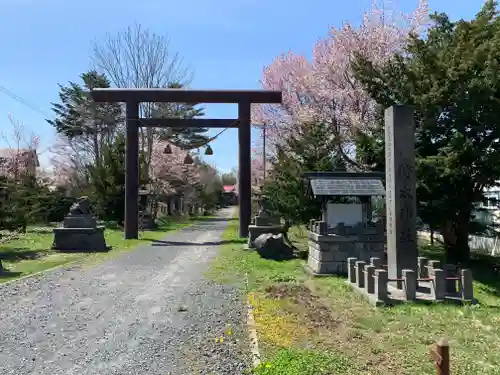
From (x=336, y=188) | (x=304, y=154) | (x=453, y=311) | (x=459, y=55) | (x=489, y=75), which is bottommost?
(x=453, y=311)

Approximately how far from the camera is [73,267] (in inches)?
489

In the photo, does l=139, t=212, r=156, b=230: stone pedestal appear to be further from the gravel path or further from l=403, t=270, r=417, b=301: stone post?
l=403, t=270, r=417, b=301: stone post

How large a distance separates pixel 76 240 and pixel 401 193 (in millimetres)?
11407

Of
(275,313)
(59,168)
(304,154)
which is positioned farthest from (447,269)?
(59,168)

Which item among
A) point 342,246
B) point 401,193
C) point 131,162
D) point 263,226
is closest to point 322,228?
point 342,246

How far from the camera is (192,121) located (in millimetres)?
19547

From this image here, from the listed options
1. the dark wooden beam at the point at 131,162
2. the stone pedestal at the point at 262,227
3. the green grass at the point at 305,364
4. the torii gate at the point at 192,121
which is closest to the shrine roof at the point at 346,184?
the stone pedestal at the point at 262,227

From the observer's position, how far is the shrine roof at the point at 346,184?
1185 centimetres

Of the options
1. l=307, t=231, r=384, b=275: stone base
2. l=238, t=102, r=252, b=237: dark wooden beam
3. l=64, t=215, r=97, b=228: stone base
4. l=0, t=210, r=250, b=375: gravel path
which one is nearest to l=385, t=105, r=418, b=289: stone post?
l=307, t=231, r=384, b=275: stone base

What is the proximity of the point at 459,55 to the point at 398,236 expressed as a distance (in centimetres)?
632

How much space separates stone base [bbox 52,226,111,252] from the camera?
1625 centimetres

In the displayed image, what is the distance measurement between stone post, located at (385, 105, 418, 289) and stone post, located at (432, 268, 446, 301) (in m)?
0.68

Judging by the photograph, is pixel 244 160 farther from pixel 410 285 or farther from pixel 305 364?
pixel 305 364

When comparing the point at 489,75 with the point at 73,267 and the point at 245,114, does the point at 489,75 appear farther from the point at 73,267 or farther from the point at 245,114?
the point at 73,267
